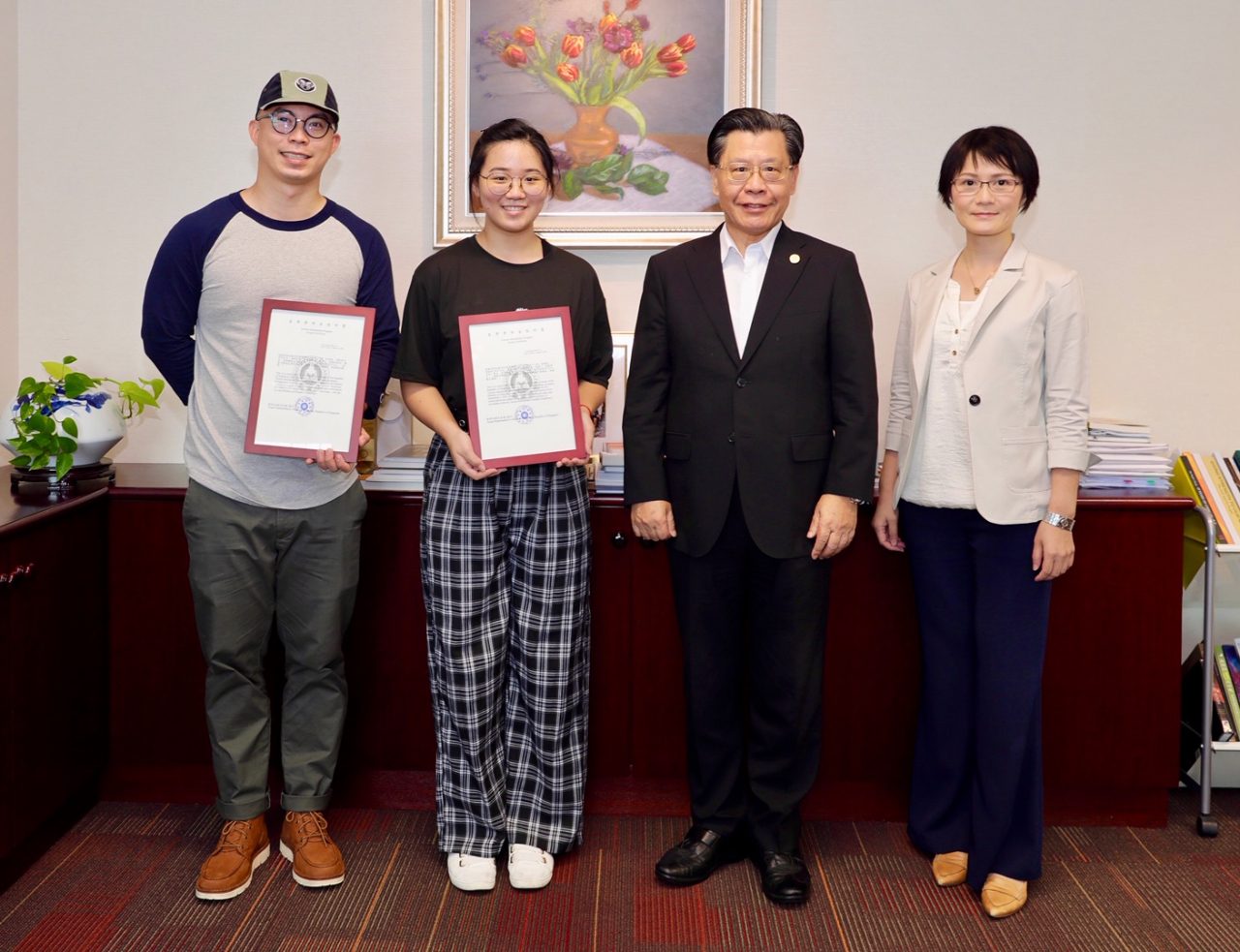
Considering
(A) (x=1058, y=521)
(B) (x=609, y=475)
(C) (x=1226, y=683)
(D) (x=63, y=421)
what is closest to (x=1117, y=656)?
(C) (x=1226, y=683)

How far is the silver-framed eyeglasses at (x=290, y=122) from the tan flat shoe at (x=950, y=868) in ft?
7.03

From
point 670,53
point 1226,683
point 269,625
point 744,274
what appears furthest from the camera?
point 670,53

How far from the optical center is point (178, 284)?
212 centimetres

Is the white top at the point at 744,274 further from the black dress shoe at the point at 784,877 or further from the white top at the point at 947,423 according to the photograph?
the black dress shoe at the point at 784,877

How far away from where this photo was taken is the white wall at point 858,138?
285 cm

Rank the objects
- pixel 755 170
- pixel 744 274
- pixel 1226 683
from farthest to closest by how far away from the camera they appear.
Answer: pixel 1226 683 < pixel 744 274 < pixel 755 170

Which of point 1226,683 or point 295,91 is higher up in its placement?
point 295,91

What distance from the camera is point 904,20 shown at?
285cm

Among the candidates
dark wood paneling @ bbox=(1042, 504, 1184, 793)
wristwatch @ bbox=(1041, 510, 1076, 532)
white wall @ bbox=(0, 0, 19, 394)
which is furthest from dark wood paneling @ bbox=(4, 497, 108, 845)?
dark wood paneling @ bbox=(1042, 504, 1184, 793)

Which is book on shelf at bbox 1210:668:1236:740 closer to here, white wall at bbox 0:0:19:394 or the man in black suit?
the man in black suit

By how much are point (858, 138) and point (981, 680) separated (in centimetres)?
158

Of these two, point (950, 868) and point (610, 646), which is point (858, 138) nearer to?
point (610, 646)

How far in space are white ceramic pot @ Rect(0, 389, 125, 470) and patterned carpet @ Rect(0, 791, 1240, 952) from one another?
3.10 ft

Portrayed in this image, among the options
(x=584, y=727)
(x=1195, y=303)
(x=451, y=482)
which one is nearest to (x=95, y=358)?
(x=451, y=482)
